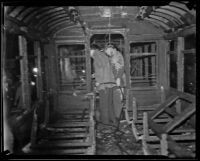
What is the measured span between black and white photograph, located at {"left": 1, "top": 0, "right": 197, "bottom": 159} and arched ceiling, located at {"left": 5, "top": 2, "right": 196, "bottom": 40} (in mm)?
33

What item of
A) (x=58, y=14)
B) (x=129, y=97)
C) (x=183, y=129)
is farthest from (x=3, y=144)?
(x=129, y=97)

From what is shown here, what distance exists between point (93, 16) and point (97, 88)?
9.14 feet

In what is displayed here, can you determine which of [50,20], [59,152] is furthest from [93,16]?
[59,152]

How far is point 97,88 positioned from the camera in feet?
30.3

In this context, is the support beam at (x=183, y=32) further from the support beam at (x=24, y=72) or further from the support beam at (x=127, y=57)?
the support beam at (x=24, y=72)

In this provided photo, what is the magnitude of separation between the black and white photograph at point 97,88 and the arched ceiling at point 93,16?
33mm

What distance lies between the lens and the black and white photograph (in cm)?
576

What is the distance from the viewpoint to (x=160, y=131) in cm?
584

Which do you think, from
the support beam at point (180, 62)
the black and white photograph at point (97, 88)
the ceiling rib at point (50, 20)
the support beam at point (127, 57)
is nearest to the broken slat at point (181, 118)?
the black and white photograph at point (97, 88)

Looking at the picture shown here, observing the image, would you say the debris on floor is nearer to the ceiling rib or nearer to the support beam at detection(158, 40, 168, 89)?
the support beam at detection(158, 40, 168, 89)

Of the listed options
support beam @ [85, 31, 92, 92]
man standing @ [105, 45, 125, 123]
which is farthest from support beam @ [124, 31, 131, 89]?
support beam @ [85, 31, 92, 92]

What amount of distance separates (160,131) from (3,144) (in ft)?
12.2

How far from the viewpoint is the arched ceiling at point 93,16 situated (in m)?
6.17

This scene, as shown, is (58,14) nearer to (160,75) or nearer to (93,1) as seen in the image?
(93,1)
